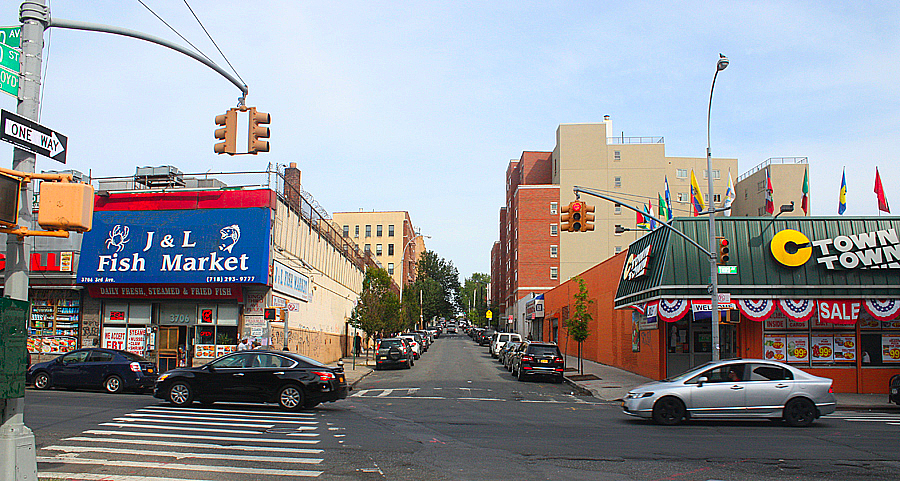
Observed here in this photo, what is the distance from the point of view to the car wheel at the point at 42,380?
21344 mm

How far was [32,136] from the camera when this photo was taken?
7.62m

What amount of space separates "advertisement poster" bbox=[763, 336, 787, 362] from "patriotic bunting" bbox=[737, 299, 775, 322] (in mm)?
1537

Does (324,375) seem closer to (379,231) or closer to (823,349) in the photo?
(823,349)

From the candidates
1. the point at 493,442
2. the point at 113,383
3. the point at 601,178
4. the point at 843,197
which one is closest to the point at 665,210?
the point at 843,197

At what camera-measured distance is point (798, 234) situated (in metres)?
25.0

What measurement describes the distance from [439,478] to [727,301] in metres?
16.0

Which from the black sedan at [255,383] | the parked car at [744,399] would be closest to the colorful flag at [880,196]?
the parked car at [744,399]

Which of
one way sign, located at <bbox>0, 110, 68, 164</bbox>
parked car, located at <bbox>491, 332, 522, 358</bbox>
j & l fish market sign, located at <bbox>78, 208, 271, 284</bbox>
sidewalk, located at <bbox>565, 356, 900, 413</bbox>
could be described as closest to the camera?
one way sign, located at <bbox>0, 110, 68, 164</bbox>

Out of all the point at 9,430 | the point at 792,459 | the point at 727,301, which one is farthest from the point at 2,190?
the point at 727,301

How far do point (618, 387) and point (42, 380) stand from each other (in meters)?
19.7

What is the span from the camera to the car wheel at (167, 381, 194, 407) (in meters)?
17.4

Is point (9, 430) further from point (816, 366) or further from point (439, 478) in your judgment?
point (816, 366)

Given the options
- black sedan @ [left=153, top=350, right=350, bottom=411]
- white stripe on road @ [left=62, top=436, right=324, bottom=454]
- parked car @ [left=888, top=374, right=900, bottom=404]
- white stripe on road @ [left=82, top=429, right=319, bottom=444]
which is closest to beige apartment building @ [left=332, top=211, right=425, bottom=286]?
parked car @ [left=888, top=374, right=900, bottom=404]

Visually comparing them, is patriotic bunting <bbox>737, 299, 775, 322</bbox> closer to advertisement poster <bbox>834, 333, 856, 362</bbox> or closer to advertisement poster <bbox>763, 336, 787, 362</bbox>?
advertisement poster <bbox>763, 336, 787, 362</bbox>
